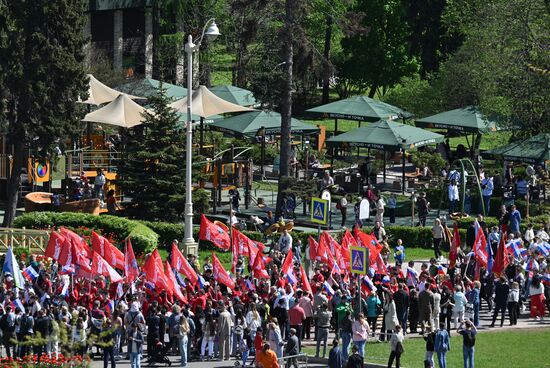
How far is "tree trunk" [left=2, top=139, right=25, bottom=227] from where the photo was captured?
48.8 m

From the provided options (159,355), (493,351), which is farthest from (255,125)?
(493,351)

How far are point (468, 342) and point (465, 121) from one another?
1044 inches

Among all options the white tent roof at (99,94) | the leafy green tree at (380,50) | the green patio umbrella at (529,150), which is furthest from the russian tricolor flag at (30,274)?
the leafy green tree at (380,50)

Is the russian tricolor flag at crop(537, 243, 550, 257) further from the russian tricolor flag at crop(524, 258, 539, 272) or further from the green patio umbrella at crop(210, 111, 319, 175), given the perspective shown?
the green patio umbrella at crop(210, 111, 319, 175)

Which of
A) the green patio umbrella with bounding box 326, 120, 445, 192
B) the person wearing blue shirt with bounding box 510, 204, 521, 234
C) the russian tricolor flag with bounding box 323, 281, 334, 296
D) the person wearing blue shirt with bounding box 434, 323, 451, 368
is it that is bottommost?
the person wearing blue shirt with bounding box 434, 323, 451, 368

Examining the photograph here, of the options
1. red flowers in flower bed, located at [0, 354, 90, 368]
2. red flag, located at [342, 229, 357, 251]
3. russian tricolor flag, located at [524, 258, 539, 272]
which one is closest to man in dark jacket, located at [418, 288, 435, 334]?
red flag, located at [342, 229, 357, 251]

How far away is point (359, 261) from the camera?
34156mm

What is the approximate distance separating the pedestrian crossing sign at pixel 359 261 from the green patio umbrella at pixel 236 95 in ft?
96.4

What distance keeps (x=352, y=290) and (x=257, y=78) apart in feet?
94.1

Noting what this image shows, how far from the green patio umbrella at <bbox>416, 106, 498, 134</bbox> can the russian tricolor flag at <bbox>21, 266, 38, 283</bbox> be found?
77.3ft

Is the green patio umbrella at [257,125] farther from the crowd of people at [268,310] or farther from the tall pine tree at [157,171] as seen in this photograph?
the crowd of people at [268,310]

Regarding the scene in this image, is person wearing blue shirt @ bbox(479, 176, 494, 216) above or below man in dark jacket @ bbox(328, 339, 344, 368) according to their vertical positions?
above

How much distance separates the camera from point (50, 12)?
49094 mm

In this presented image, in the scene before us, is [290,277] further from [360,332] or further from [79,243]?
[79,243]
